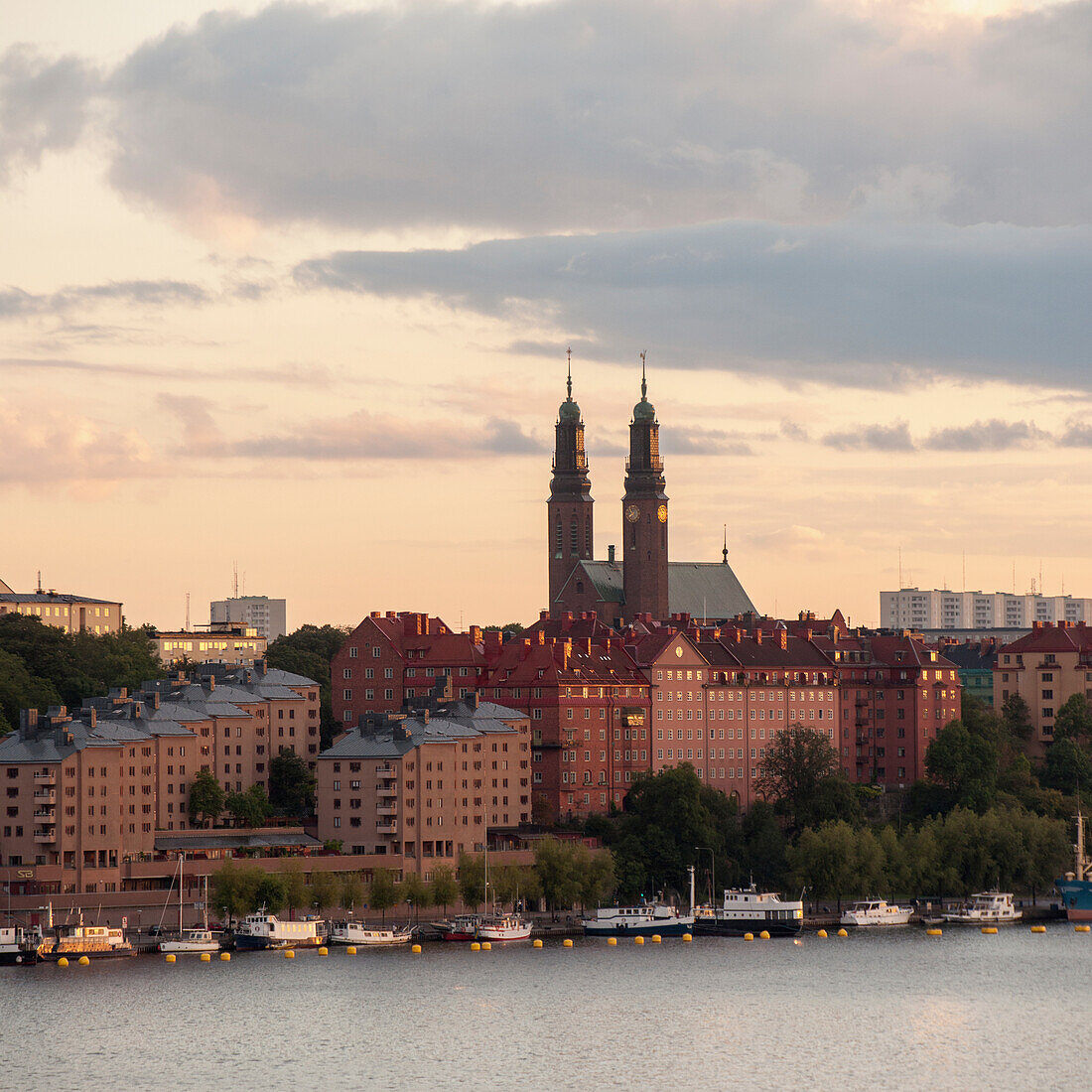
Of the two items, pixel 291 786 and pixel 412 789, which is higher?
pixel 291 786

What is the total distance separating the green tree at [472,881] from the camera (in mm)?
143250

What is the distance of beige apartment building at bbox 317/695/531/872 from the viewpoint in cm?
14875

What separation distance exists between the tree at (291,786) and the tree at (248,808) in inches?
217

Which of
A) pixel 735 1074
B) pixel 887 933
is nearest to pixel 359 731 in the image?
pixel 887 933

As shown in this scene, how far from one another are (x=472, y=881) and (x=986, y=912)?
2953 centimetres

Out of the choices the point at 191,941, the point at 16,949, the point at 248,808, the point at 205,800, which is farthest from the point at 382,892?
the point at 16,949

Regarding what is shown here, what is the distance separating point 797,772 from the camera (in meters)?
166

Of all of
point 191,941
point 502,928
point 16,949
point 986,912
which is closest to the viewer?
point 16,949

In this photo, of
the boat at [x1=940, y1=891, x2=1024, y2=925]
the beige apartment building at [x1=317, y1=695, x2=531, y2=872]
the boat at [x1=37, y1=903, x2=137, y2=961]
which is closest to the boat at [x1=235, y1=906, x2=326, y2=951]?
the boat at [x1=37, y1=903, x2=137, y2=961]

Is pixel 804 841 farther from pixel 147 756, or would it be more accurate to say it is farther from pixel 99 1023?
pixel 99 1023

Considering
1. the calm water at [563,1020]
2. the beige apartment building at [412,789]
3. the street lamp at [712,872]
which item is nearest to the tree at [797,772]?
the street lamp at [712,872]

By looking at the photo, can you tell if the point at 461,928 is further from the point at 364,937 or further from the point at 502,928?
the point at 364,937

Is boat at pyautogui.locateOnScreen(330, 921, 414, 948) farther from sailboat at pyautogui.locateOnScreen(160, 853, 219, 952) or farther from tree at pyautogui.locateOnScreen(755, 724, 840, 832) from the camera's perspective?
tree at pyautogui.locateOnScreen(755, 724, 840, 832)

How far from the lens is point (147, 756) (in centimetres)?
14912
